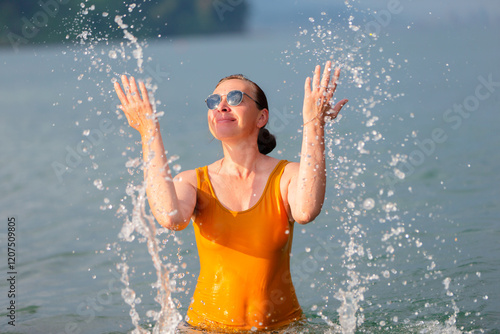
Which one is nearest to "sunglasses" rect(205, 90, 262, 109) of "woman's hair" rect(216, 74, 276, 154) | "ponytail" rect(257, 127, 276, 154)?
"woman's hair" rect(216, 74, 276, 154)

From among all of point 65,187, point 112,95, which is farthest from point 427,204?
point 112,95

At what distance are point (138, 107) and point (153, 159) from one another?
10.7 inches

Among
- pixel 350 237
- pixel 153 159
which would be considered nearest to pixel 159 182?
pixel 153 159

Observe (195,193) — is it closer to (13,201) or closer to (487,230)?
(487,230)

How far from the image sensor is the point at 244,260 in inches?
152

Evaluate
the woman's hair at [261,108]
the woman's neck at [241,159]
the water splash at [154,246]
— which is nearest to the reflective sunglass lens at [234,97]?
the woman's hair at [261,108]

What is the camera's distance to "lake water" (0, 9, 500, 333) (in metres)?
5.35

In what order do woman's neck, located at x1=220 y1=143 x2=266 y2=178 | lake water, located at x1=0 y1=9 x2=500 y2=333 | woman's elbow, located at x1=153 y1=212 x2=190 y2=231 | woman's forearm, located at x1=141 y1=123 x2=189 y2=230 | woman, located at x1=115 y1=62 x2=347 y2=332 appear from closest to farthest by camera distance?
woman's forearm, located at x1=141 y1=123 x2=189 y2=230 → woman's elbow, located at x1=153 y1=212 x2=190 y2=231 → woman, located at x1=115 y1=62 x2=347 y2=332 → woman's neck, located at x1=220 y1=143 x2=266 y2=178 → lake water, located at x1=0 y1=9 x2=500 y2=333

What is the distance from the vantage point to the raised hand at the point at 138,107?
3.47 m

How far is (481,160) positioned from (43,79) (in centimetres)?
1959

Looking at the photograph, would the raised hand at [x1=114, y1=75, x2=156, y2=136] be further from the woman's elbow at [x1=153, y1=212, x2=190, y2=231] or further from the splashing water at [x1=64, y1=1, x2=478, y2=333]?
the woman's elbow at [x1=153, y1=212, x2=190, y2=231]

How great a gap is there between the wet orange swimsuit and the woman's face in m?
0.34

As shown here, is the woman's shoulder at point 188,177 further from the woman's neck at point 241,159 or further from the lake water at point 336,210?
the lake water at point 336,210

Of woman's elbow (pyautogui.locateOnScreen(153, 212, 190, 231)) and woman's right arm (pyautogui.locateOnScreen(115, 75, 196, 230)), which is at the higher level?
woman's right arm (pyautogui.locateOnScreen(115, 75, 196, 230))
